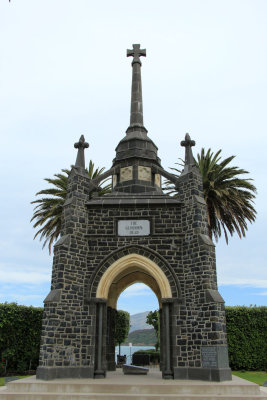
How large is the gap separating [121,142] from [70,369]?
34.7 ft

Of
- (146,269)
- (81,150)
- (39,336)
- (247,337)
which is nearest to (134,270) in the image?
(146,269)

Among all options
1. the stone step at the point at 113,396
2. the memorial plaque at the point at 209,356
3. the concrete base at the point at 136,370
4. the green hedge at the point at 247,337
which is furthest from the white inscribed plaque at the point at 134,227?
the green hedge at the point at 247,337

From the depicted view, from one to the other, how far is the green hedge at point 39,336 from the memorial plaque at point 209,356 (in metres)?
8.64

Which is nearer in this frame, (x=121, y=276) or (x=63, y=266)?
(x=63, y=266)

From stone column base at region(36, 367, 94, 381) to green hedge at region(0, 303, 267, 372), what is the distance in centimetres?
623

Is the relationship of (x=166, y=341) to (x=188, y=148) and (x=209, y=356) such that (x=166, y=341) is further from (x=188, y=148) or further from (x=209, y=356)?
(x=188, y=148)

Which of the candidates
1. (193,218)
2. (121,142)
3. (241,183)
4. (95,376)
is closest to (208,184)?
(241,183)

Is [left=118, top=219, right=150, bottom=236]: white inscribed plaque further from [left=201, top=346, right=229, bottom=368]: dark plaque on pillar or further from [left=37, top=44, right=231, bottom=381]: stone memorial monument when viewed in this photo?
[left=201, top=346, right=229, bottom=368]: dark plaque on pillar

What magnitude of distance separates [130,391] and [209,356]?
303 centimetres

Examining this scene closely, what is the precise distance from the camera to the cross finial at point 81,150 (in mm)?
15780

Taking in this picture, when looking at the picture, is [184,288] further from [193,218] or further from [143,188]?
[143,188]

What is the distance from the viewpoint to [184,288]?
13.7 metres

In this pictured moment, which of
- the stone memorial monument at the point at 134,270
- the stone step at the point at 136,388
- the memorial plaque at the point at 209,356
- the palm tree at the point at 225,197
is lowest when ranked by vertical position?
the stone step at the point at 136,388

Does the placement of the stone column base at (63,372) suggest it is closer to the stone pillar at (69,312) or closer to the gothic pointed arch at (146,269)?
the stone pillar at (69,312)
